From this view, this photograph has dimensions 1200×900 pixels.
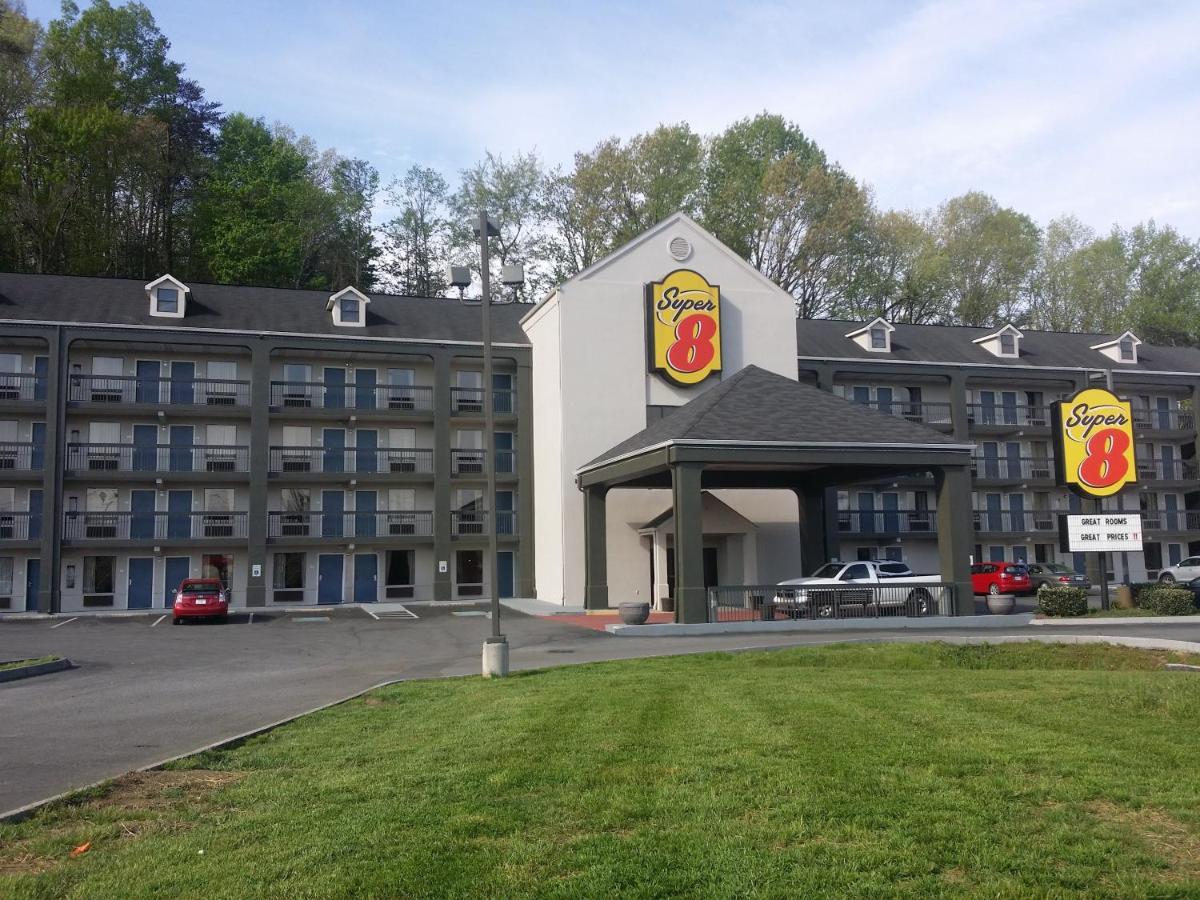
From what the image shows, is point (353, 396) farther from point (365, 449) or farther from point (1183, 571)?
point (1183, 571)

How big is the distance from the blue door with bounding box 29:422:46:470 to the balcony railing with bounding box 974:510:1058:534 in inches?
1637

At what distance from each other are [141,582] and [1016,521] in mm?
40344

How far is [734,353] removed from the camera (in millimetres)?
40531

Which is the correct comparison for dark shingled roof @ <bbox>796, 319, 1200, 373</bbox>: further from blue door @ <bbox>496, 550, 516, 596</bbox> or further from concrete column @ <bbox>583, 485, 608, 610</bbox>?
blue door @ <bbox>496, 550, 516, 596</bbox>

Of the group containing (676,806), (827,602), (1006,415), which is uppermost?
(1006,415)

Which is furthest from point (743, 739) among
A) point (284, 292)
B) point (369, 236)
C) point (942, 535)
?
point (369, 236)

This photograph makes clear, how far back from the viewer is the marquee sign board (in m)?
32.6

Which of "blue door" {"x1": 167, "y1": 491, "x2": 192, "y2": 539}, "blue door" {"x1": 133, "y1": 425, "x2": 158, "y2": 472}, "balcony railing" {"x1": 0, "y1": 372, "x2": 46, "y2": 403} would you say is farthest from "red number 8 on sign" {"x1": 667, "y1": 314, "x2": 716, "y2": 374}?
"balcony railing" {"x1": 0, "y1": 372, "x2": 46, "y2": 403}

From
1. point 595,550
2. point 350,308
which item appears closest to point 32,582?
point 350,308

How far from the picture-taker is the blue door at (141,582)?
40.5 m

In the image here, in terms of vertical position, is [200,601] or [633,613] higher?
[200,601]

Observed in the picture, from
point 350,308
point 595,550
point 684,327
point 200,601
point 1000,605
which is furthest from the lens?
point 350,308

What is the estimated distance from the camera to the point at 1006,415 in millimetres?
51594

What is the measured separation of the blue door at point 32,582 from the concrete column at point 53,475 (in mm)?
247
